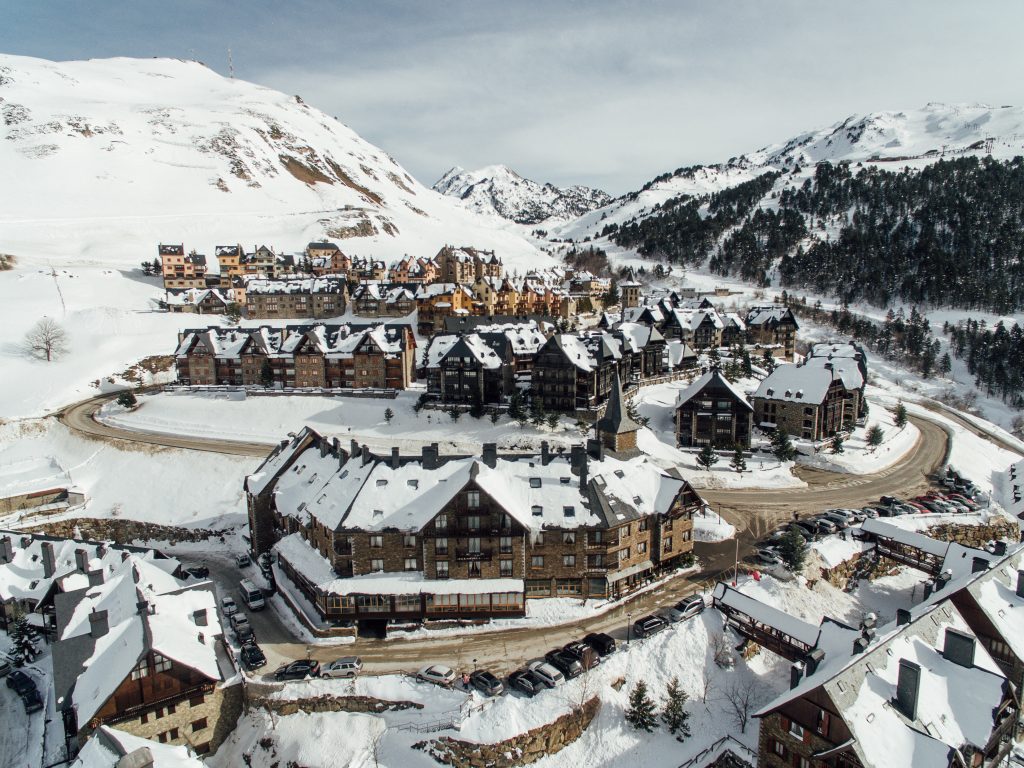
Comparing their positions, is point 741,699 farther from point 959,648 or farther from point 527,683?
point 527,683

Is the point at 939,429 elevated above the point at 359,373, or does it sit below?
below

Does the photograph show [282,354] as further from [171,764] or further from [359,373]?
[171,764]

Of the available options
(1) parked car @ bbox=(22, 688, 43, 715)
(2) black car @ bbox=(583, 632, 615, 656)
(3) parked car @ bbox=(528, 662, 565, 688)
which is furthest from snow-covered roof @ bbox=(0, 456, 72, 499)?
(2) black car @ bbox=(583, 632, 615, 656)

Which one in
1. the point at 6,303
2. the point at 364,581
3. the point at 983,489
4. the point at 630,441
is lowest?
the point at 983,489

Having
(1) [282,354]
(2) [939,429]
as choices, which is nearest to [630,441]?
(1) [282,354]

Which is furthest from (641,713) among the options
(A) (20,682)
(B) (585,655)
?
(A) (20,682)

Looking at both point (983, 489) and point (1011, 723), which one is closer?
point (1011, 723)

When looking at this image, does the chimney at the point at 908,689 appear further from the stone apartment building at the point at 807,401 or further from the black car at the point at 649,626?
the stone apartment building at the point at 807,401
